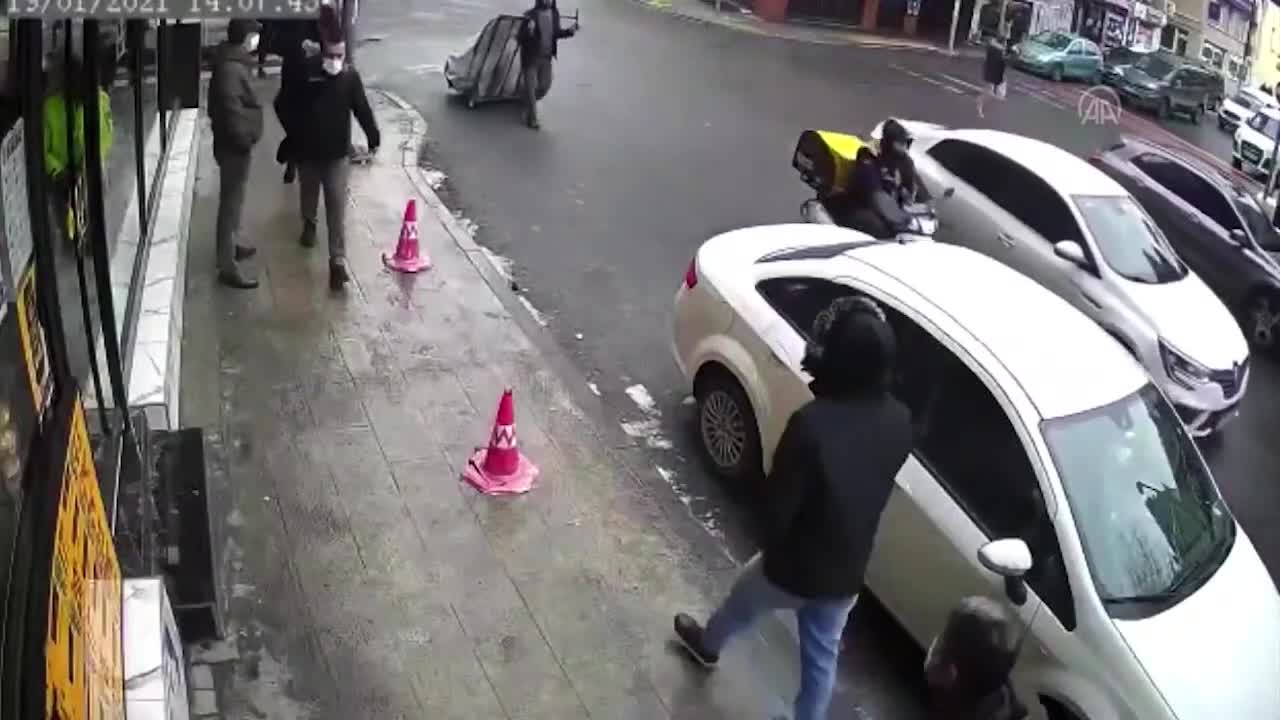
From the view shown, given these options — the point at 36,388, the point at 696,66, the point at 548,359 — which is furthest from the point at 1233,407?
the point at 696,66

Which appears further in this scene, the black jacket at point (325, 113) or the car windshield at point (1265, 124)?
the car windshield at point (1265, 124)

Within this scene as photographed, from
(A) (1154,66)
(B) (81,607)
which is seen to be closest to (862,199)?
(B) (81,607)

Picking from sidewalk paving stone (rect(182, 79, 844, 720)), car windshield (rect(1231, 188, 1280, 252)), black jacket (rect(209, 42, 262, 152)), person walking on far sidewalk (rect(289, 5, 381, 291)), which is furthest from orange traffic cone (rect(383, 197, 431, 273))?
car windshield (rect(1231, 188, 1280, 252))

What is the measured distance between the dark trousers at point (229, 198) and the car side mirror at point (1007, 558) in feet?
20.1

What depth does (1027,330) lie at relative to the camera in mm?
6891

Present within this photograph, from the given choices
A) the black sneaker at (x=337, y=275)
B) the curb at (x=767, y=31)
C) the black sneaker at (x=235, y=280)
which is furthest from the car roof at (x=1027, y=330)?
the curb at (x=767, y=31)

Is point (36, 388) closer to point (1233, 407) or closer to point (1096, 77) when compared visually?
point (1233, 407)

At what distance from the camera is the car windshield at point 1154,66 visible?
101 ft

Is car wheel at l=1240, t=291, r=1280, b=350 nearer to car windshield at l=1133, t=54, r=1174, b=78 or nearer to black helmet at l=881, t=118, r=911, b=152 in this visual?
black helmet at l=881, t=118, r=911, b=152

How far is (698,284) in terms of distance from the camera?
8.53 m

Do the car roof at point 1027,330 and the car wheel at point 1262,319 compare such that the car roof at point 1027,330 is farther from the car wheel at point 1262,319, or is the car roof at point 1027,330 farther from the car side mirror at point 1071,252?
the car wheel at point 1262,319

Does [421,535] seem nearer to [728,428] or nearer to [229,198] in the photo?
[728,428]

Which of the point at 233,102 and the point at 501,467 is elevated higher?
the point at 233,102

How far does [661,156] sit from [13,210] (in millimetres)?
12789
